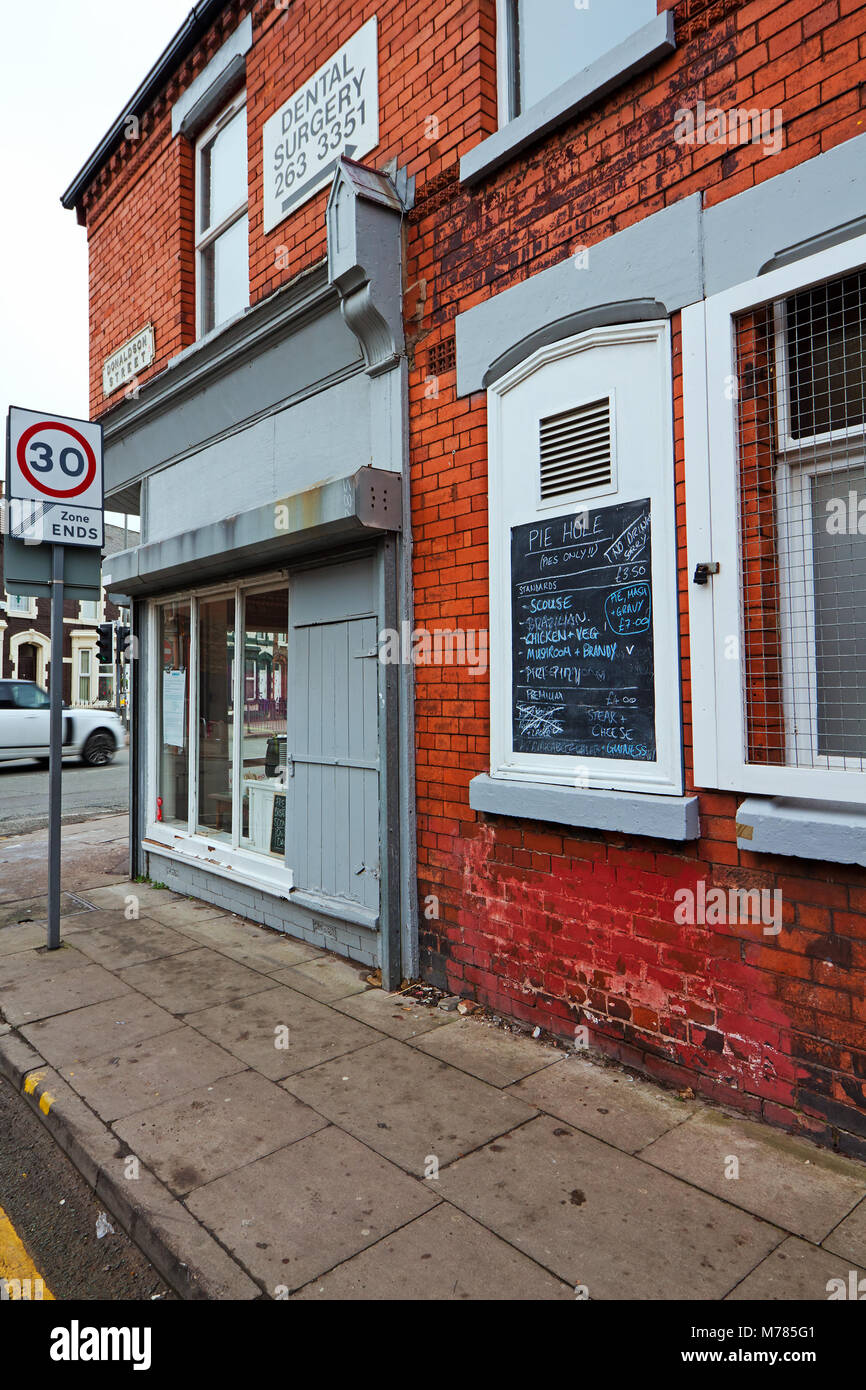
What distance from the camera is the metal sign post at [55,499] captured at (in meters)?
5.50

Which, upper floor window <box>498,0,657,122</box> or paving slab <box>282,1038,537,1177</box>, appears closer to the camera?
paving slab <box>282,1038,537,1177</box>

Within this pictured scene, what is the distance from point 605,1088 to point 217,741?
4661 millimetres

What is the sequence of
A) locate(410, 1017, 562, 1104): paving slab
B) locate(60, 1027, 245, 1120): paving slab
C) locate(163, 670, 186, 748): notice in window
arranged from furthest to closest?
locate(163, 670, 186, 748): notice in window, locate(410, 1017, 562, 1104): paving slab, locate(60, 1027, 245, 1120): paving slab

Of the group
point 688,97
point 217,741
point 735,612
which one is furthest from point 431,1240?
point 217,741

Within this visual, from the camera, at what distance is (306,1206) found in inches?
110

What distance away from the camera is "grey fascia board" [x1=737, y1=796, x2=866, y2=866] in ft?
9.37

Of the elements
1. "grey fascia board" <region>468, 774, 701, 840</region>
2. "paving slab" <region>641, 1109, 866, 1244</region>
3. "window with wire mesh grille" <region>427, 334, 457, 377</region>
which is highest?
"window with wire mesh grille" <region>427, 334, 457, 377</region>

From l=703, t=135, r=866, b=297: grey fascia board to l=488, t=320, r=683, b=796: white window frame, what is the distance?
1.18 ft

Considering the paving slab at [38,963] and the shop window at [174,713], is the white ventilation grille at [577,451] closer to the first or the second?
the paving slab at [38,963]

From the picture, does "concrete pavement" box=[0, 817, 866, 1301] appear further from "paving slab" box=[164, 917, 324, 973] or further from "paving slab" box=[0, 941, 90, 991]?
"paving slab" box=[164, 917, 324, 973]

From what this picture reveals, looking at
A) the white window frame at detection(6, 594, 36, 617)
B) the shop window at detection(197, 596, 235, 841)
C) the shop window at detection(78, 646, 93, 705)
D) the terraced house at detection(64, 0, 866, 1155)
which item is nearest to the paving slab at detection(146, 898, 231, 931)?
the terraced house at detection(64, 0, 866, 1155)

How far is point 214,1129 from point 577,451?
3385mm

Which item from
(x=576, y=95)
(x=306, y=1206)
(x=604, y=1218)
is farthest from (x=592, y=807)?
(x=576, y=95)

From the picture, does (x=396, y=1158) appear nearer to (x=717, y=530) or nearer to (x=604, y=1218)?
(x=604, y=1218)
